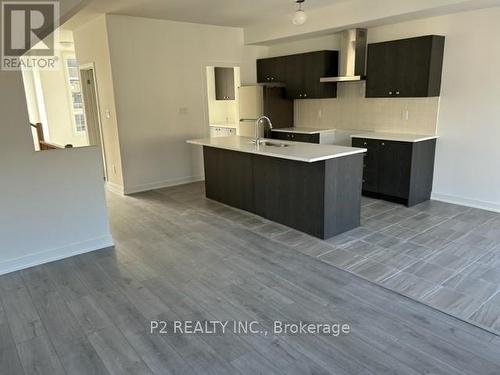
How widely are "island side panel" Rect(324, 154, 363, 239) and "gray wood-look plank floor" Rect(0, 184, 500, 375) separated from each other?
27 centimetres

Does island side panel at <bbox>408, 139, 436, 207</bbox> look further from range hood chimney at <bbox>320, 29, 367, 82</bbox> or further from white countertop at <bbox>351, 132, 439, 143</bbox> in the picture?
range hood chimney at <bbox>320, 29, 367, 82</bbox>

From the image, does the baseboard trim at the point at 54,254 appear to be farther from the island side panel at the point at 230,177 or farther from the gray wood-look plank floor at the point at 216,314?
the island side panel at the point at 230,177

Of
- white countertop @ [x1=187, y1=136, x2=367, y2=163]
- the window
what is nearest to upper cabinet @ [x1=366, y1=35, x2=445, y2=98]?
white countertop @ [x1=187, y1=136, x2=367, y2=163]

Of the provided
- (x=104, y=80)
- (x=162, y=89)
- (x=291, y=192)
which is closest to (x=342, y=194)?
(x=291, y=192)

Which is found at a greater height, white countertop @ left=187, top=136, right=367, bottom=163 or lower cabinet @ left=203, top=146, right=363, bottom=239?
white countertop @ left=187, top=136, right=367, bottom=163

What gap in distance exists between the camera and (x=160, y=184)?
6.29 m

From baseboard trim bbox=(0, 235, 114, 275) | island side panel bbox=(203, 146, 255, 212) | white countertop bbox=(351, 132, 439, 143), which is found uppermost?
white countertop bbox=(351, 132, 439, 143)

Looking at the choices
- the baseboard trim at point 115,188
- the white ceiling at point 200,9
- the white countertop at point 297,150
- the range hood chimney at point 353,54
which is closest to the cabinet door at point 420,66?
the range hood chimney at point 353,54

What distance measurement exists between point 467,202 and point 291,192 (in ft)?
8.36

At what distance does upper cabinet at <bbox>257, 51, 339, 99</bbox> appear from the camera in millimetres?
5941

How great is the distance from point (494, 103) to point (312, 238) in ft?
9.29

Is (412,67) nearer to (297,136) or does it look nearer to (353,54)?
(353,54)

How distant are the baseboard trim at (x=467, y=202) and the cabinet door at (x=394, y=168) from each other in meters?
0.66

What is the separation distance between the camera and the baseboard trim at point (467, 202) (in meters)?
4.62
